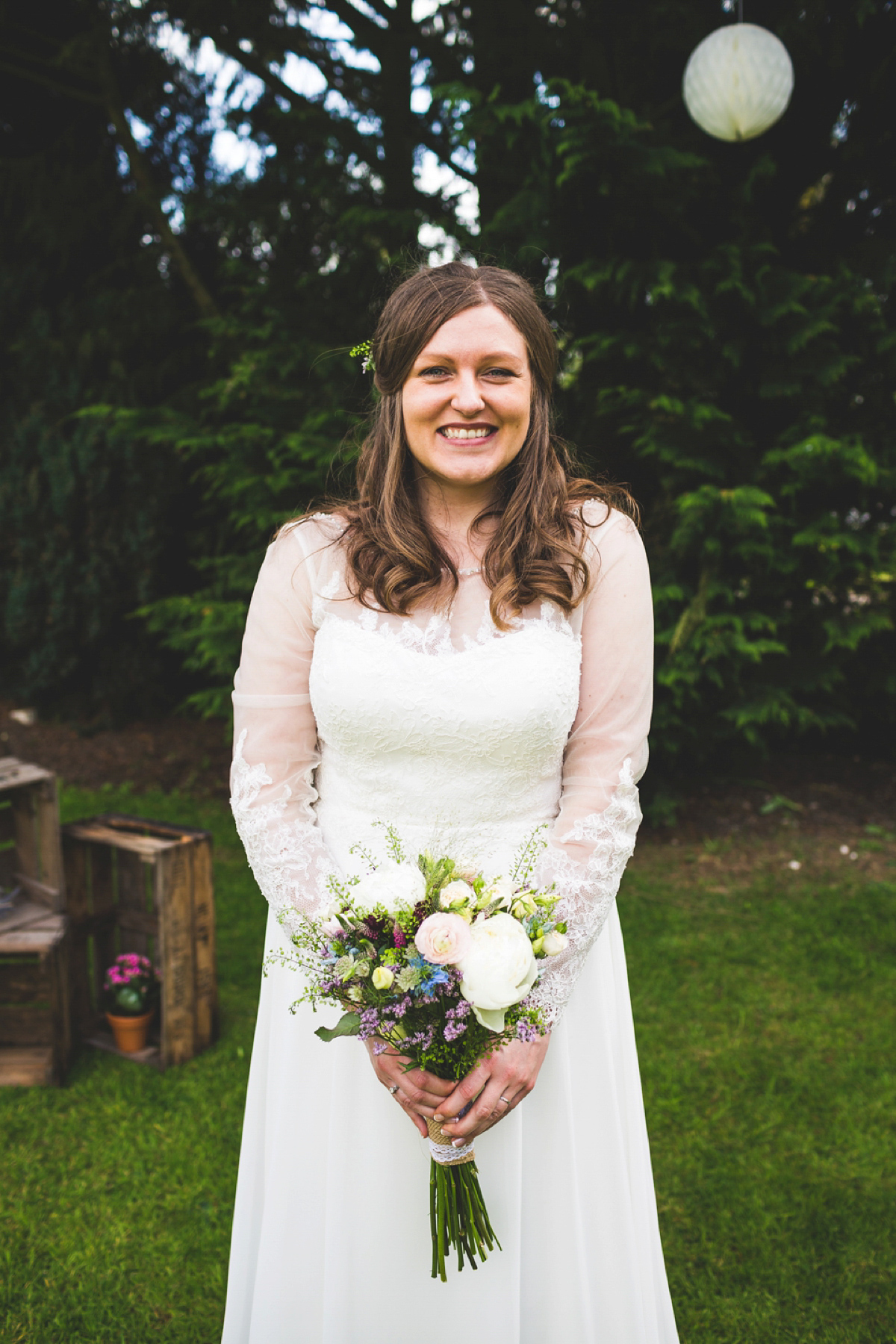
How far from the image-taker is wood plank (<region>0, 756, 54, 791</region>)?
136 inches

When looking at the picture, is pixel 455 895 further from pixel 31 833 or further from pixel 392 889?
pixel 31 833

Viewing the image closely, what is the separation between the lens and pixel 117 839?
12.2 ft

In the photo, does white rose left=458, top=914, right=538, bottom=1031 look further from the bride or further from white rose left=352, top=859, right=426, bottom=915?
the bride

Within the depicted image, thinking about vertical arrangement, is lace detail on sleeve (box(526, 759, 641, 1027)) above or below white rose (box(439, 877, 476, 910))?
below

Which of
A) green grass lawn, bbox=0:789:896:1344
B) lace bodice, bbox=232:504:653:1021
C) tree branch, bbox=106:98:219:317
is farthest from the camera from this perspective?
tree branch, bbox=106:98:219:317

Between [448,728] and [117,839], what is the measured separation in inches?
90.5

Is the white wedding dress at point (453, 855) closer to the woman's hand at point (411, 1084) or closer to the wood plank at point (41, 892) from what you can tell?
the woman's hand at point (411, 1084)

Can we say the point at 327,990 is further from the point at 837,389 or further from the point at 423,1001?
the point at 837,389

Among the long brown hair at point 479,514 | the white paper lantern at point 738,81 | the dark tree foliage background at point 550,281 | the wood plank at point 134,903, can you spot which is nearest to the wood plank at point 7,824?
the wood plank at point 134,903

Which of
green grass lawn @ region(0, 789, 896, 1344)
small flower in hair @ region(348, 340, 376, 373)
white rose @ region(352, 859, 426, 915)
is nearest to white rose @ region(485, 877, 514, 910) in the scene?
white rose @ region(352, 859, 426, 915)

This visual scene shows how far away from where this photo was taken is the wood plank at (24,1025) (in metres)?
3.62

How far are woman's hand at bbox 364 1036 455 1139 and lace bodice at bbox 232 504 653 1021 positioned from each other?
29 cm

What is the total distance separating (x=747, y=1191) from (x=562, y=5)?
6.27 metres

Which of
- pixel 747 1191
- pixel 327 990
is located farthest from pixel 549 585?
pixel 747 1191
